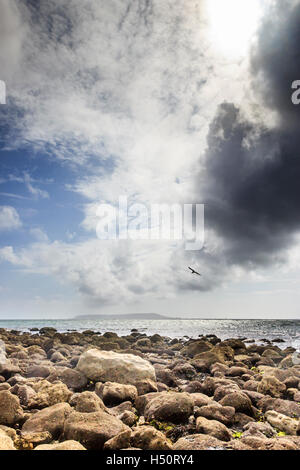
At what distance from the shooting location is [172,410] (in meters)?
6.33

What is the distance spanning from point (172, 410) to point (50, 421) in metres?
2.48

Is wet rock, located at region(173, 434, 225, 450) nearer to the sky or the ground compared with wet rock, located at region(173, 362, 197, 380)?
nearer to the sky

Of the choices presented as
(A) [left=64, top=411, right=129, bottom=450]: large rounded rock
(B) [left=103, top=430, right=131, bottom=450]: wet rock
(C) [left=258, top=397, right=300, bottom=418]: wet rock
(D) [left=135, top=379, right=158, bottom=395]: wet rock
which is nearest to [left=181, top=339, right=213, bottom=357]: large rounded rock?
(D) [left=135, top=379, right=158, bottom=395]: wet rock

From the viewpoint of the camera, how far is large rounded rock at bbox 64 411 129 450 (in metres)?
4.95

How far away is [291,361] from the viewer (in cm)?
1427

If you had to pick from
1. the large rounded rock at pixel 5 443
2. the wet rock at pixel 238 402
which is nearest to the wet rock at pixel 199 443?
the wet rock at pixel 238 402

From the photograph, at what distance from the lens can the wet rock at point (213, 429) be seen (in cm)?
541

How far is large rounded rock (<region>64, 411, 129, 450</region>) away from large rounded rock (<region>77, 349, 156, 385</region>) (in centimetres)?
347

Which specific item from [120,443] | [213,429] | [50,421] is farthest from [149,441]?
[50,421]

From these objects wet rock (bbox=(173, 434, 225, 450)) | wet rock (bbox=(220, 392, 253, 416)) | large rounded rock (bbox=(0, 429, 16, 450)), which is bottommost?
wet rock (bbox=(220, 392, 253, 416))

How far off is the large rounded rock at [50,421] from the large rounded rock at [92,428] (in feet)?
1.14

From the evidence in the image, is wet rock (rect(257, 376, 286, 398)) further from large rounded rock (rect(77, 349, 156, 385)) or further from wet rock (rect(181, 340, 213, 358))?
wet rock (rect(181, 340, 213, 358))
